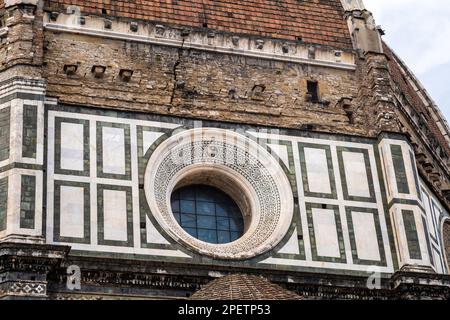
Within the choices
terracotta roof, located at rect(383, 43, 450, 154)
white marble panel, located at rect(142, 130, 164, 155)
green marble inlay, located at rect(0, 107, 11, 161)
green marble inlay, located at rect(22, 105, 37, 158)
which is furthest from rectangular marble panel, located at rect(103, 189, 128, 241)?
terracotta roof, located at rect(383, 43, 450, 154)

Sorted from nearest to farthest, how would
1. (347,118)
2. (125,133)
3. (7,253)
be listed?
(7,253) < (125,133) < (347,118)

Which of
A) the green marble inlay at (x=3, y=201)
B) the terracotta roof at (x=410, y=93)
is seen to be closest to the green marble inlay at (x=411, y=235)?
the terracotta roof at (x=410, y=93)

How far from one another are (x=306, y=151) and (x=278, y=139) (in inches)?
21.5

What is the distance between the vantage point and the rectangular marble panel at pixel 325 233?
20.1 metres

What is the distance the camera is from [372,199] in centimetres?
2097

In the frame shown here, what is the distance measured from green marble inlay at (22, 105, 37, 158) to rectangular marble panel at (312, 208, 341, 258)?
4924mm

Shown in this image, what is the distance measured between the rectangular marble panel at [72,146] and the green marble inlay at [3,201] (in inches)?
42.9

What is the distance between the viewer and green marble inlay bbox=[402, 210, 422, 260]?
20250mm

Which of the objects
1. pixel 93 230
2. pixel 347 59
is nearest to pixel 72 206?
pixel 93 230

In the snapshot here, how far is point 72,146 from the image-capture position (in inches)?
786

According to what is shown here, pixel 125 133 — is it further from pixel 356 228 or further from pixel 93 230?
pixel 356 228

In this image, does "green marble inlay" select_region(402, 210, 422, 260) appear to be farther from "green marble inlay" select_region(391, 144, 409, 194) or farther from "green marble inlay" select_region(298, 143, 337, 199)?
"green marble inlay" select_region(298, 143, 337, 199)
